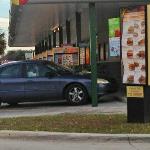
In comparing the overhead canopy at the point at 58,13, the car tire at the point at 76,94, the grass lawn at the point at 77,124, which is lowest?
the grass lawn at the point at 77,124

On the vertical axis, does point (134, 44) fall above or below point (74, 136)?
above

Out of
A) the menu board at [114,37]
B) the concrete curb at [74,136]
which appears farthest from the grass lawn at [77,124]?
the menu board at [114,37]

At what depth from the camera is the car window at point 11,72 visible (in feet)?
63.3

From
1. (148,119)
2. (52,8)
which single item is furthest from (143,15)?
(52,8)

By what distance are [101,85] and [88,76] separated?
1.77 ft

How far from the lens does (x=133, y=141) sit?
1107 cm

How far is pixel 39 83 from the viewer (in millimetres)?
18984

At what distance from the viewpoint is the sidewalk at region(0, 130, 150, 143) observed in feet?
36.4

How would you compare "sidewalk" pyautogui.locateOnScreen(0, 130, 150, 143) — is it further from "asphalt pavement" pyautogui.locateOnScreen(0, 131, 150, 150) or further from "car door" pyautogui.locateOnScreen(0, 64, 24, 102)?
"car door" pyautogui.locateOnScreen(0, 64, 24, 102)

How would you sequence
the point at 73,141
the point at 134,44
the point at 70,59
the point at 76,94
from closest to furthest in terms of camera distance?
the point at 73,141 < the point at 134,44 < the point at 76,94 < the point at 70,59

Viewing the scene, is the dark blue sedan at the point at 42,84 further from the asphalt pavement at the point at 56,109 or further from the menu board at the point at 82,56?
the menu board at the point at 82,56

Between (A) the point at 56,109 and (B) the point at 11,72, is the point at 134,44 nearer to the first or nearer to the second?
(A) the point at 56,109

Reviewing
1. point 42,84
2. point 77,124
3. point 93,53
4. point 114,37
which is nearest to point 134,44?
point 77,124

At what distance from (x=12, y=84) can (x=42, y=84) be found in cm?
103
